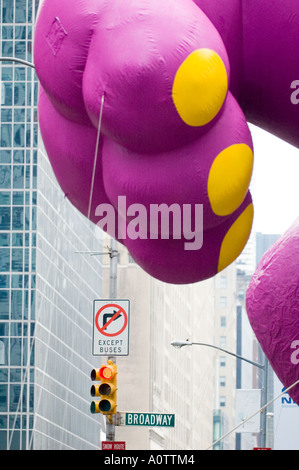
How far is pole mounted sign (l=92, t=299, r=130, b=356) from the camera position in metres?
11.2

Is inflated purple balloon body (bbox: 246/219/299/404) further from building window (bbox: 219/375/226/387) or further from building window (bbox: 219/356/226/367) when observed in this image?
building window (bbox: 219/375/226/387)

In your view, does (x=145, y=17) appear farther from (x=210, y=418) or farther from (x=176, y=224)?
(x=210, y=418)

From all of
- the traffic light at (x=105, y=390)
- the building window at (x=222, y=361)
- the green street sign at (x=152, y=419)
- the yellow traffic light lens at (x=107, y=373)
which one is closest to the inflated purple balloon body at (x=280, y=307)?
the green street sign at (x=152, y=419)

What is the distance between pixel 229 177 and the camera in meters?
2.87

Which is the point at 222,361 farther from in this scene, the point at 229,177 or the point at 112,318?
the point at 229,177

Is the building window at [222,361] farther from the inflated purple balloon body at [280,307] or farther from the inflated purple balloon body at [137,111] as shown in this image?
the inflated purple balloon body at [137,111]

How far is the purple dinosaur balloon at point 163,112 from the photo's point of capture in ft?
9.12

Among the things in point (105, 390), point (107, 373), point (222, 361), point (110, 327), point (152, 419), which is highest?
point (222, 361)

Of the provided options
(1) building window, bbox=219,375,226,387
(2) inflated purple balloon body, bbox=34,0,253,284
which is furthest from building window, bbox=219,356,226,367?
(2) inflated purple balloon body, bbox=34,0,253,284

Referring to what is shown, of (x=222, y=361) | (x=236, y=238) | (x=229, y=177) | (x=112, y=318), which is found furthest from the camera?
(x=222, y=361)

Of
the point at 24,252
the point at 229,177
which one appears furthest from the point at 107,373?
the point at 24,252

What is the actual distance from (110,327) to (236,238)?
851cm
